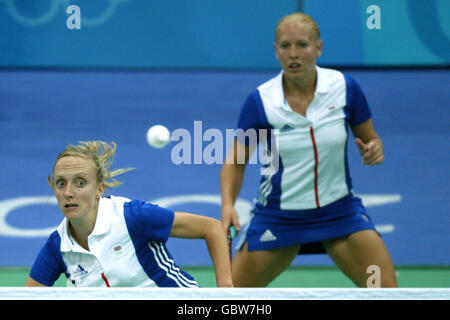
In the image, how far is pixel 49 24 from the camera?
7613 mm

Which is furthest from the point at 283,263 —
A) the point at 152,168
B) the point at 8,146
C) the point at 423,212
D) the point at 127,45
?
the point at 127,45

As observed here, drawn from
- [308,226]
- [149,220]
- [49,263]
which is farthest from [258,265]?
[49,263]

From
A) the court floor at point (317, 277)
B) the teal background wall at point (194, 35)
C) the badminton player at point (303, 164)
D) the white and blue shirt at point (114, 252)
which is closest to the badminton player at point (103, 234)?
the white and blue shirt at point (114, 252)

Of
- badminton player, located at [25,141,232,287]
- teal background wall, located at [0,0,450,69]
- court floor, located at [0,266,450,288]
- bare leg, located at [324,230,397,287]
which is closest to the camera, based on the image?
badminton player, located at [25,141,232,287]

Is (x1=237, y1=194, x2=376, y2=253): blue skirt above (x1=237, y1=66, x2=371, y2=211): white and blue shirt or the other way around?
the other way around

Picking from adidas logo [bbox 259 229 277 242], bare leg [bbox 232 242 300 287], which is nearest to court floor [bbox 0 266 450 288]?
bare leg [bbox 232 242 300 287]

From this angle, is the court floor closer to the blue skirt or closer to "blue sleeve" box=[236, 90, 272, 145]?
the blue skirt

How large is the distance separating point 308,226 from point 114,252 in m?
1.07

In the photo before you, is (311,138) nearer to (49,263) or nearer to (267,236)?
(267,236)

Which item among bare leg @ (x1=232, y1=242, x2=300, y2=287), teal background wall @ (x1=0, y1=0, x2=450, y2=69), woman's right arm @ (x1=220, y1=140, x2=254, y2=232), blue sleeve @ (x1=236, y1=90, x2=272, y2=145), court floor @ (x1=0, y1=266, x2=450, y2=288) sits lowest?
court floor @ (x1=0, y1=266, x2=450, y2=288)

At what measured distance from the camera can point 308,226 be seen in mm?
3816

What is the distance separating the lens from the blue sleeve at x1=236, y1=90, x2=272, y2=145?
3.83 m
